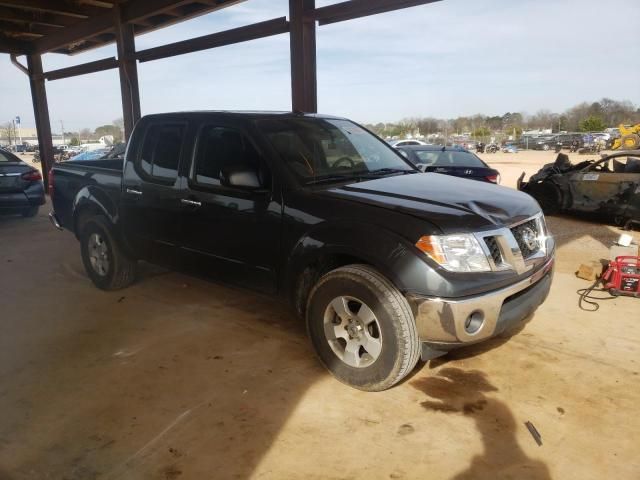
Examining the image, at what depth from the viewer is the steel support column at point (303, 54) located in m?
6.97

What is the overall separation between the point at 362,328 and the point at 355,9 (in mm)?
5049

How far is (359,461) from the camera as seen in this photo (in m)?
2.45

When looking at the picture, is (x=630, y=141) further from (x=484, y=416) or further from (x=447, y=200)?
(x=484, y=416)

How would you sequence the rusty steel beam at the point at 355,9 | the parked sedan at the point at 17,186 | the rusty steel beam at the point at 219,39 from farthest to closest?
the parked sedan at the point at 17,186, the rusty steel beam at the point at 219,39, the rusty steel beam at the point at 355,9

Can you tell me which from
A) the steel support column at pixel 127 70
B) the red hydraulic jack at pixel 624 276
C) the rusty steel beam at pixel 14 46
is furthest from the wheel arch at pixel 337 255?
the rusty steel beam at pixel 14 46

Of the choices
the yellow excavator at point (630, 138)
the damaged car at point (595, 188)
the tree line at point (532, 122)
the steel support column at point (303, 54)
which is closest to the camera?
the steel support column at point (303, 54)

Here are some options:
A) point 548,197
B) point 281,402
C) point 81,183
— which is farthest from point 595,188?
point 81,183

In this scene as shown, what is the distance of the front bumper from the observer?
2.72 m

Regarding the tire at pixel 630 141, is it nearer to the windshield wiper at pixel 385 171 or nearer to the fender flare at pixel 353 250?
the windshield wiper at pixel 385 171

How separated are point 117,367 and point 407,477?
2193 mm

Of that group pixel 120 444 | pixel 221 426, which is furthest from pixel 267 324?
pixel 120 444

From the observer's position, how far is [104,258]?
5172 mm

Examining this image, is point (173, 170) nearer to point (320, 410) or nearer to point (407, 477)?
point (320, 410)

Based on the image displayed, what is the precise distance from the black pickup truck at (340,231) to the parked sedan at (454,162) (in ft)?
14.9
